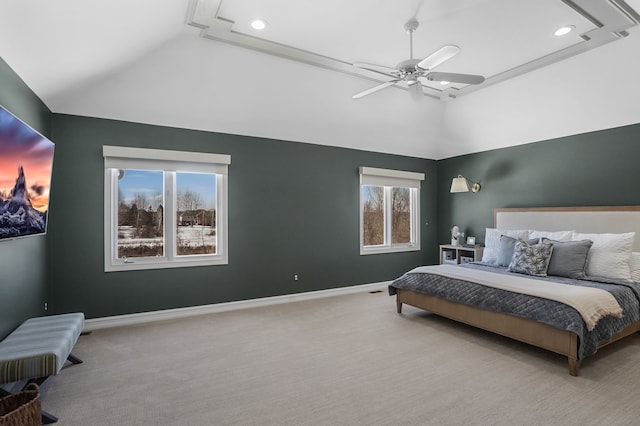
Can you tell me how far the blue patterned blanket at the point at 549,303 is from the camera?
276 cm

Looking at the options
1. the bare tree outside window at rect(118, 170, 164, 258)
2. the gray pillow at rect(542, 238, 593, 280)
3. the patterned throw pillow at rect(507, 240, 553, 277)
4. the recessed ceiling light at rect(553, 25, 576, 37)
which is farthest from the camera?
the bare tree outside window at rect(118, 170, 164, 258)

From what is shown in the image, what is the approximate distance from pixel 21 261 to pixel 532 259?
510 cm

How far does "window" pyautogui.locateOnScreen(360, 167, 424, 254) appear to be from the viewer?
585cm

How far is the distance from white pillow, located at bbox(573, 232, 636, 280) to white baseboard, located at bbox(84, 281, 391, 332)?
122 inches

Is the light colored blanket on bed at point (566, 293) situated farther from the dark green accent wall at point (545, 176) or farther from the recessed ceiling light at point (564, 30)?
the recessed ceiling light at point (564, 30)

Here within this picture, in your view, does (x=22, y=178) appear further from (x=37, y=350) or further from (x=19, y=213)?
(x=37, y=350)

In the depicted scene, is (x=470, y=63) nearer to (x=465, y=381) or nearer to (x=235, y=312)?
(x=465, y=381)

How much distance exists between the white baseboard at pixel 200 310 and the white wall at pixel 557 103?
3255 millimetres

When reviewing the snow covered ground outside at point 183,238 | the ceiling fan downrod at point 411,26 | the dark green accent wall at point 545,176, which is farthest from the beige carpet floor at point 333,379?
the ceiling fan downrod at point 411,26

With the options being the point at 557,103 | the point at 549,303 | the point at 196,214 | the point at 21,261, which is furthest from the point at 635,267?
the point at 21,261

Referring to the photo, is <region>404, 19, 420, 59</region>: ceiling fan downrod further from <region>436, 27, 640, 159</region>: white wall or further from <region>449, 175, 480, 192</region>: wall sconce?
<region>449, 175, 480, 192</region>: wall sconce

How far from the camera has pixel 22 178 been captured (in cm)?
250

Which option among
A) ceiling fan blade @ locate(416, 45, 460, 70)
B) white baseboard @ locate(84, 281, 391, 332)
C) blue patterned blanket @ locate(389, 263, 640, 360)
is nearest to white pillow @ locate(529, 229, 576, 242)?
→ blue patterned blanket @ locate(389, 263, 640, 360)

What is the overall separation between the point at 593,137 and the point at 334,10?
12.7 ft
